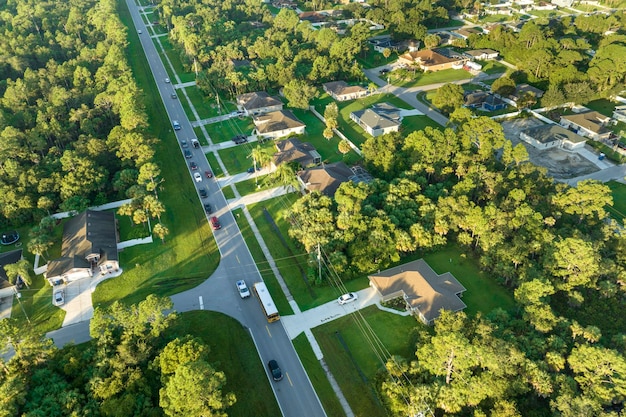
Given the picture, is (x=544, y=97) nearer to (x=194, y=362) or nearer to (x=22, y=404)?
(x=194, y=362)

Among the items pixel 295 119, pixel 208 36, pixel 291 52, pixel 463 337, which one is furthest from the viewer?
pixel 208 36

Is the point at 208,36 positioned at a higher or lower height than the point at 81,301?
higher

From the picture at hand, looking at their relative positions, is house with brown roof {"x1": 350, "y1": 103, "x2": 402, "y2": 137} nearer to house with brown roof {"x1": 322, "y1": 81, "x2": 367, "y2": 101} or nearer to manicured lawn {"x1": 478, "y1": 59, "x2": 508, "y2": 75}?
house with brown roof {"x1": 322, "y1": 81, "x2": 367, "y2": 101}

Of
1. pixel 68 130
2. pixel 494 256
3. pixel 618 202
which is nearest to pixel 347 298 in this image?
pixel 494 256

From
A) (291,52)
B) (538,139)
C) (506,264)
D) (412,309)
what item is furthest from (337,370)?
(291,52)

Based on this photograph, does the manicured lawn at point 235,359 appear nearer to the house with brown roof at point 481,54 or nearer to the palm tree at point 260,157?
the palm tree at point 260,157

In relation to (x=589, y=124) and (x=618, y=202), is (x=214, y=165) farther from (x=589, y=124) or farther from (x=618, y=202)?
(x=589, y=124)

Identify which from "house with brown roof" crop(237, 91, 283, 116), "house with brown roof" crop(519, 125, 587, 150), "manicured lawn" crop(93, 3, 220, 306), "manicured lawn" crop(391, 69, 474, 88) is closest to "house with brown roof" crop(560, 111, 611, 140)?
"house with brown roof" crop(519, 125, 587, 150)
